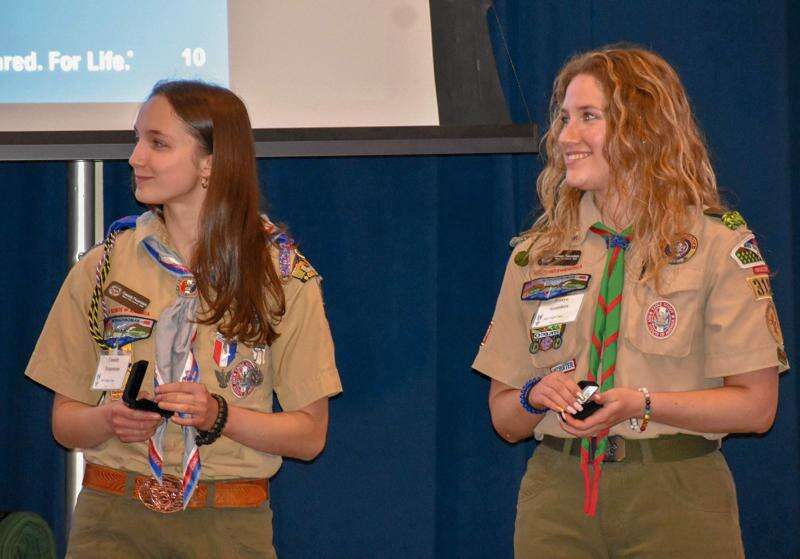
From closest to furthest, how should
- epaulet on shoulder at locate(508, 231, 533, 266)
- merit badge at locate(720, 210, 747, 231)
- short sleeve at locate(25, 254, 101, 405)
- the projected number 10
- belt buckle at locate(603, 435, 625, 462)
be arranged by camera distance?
belt buckle at locate(603, 435, 625, 462) → merit badge at locate(720, 210, 747, 231) → short sleeve at locate(25, 254, 101, 405) → epaulet on shoulder at locate(508, 231, 533, 266) → the projected number 10

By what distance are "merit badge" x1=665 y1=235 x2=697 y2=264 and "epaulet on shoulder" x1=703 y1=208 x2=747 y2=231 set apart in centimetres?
8

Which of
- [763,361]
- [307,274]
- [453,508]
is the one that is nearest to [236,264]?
[307,274]

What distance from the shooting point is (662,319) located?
87.0 inches

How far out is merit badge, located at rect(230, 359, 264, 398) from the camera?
2.33m

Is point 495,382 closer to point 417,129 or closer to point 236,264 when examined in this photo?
point 236,264

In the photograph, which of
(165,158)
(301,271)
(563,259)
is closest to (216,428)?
(301,271)

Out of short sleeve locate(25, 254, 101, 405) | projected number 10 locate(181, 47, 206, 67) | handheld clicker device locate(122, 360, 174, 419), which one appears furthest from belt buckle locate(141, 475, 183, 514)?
projected number 10 locate(181, 47, 206, 67)

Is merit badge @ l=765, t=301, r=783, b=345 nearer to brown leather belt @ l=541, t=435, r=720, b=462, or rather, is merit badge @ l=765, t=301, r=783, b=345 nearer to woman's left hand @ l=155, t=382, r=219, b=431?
brown leather belt @ l=541, t=435, r=720, b=462

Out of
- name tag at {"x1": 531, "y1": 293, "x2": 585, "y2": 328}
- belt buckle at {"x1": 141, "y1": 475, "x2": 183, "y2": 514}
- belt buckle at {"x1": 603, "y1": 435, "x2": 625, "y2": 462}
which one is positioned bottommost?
belt buckle at {"x1": 141, "y1": 475, "x2": 183, "y2": 514}

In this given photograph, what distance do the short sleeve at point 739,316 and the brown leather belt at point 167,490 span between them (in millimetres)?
1090

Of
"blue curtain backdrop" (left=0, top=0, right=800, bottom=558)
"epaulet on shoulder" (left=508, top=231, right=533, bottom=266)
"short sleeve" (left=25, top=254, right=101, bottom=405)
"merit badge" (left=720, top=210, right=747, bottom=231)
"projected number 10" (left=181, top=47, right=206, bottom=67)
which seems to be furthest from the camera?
"blue curtain backdrop" (left=0, top=0, right=800, bottom=558)

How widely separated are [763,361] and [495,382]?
646mm

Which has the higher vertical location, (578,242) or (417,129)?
(417,129)

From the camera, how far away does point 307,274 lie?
243cm
